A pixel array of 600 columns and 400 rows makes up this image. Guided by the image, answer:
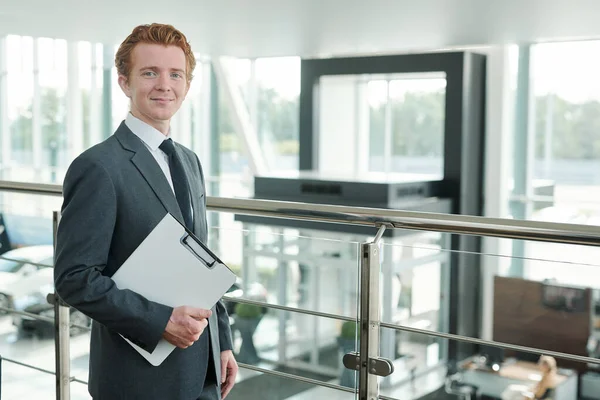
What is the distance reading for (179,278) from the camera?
1.21 m

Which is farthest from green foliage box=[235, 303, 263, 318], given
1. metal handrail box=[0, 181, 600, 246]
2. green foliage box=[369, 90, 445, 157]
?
metal handrail box=[0, 181, 600, 246]

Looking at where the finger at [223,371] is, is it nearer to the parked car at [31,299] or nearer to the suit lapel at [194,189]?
the suit lapel at [194,189]

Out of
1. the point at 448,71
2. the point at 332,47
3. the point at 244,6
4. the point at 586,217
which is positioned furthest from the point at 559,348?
the point at 244,6

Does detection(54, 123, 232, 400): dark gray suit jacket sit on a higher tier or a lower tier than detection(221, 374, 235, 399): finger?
higher

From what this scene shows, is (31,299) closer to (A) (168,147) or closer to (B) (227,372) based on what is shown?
(B) (227,372)

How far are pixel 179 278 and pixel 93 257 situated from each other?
133mm

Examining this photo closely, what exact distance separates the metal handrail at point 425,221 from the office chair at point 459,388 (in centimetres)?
550

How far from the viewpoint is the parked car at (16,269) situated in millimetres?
2377

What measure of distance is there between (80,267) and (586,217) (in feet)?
22.3

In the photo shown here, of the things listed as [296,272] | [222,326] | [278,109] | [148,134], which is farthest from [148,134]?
[278,109]

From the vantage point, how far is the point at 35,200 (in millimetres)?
10328

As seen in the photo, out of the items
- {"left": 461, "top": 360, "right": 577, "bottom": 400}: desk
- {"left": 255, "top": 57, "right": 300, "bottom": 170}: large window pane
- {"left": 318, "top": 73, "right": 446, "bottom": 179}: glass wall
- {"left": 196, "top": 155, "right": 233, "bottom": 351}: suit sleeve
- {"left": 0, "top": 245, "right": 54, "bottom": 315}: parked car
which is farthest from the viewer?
{"left": 255, "top": 57, "right": 300, "bottom": 170}: large window pane

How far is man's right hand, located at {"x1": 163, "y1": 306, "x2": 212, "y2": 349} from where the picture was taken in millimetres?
1182

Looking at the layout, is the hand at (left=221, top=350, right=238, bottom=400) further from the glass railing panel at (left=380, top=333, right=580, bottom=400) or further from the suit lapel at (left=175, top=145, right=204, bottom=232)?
the glass railing panel at (left=380, top=333, right=580, bottom=400)
